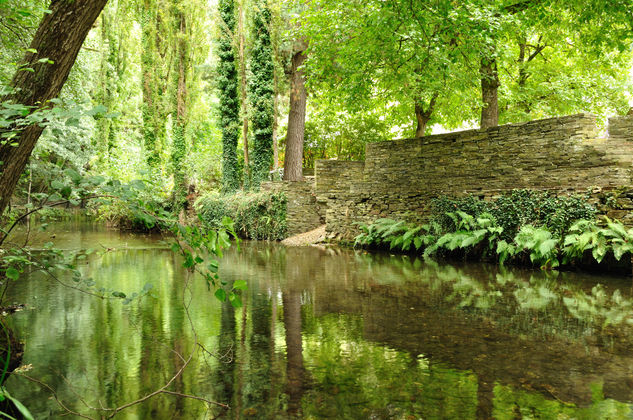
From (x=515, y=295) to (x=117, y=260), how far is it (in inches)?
366

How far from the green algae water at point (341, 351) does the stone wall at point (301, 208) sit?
37.0 feet

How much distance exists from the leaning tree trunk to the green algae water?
3.09 ft

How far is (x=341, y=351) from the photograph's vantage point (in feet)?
14.8

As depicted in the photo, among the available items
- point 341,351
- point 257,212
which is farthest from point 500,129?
point 257,212

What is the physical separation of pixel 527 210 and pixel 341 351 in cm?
851

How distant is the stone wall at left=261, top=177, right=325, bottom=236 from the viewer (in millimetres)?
19625

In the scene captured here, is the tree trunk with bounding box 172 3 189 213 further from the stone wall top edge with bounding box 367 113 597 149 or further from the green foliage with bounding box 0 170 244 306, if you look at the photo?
the green foliage with bounding box 0 170 244 306

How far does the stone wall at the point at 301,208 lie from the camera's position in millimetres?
19625

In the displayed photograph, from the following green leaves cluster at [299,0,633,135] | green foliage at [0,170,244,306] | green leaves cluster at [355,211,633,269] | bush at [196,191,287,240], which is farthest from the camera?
bush at [196,191,287,240]

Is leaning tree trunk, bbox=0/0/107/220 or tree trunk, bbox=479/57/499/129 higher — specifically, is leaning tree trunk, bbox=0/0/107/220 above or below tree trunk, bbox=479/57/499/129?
below

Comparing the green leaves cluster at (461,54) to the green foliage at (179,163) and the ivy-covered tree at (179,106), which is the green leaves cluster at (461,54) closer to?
the ivy-covered tree at (179,106)

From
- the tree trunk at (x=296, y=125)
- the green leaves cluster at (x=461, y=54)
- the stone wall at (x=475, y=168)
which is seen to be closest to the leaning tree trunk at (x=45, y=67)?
the green leaves cluster at (x=461, y=54)

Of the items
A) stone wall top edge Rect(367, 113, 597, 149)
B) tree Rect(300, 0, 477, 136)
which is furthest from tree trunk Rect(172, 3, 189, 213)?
stone wall top edge Rect(367, 113, 597, 149)

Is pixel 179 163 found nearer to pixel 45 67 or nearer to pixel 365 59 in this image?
pixel 365 59
